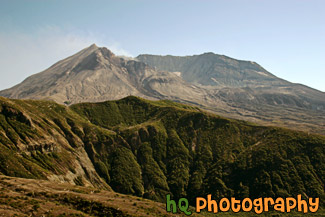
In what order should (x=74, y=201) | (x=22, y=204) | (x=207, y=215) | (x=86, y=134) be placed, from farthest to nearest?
(x=86, y=134) < (x=207, y=215) < (x=74, y=201) < (x=22, y=204)

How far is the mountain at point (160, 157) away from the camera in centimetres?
14425

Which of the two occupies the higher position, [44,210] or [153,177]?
[44,210]

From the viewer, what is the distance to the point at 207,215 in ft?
447

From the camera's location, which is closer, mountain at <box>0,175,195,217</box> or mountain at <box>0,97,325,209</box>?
mountain at <box>0,175,195,217</box>

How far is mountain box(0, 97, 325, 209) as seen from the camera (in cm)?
14425

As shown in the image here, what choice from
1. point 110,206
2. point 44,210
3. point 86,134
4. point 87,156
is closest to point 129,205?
point 110,206

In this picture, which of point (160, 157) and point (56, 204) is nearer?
point (56, 204)

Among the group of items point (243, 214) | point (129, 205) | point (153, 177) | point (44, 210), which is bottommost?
point (243, 214)

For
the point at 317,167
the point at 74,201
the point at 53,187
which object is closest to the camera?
the point at 74,201

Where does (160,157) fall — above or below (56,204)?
below

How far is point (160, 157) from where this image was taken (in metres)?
184

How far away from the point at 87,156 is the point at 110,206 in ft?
341

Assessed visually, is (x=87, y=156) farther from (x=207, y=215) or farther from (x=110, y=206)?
(x=110, y=206)

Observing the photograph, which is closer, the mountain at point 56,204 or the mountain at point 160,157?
→ the mountain at point 56,204
